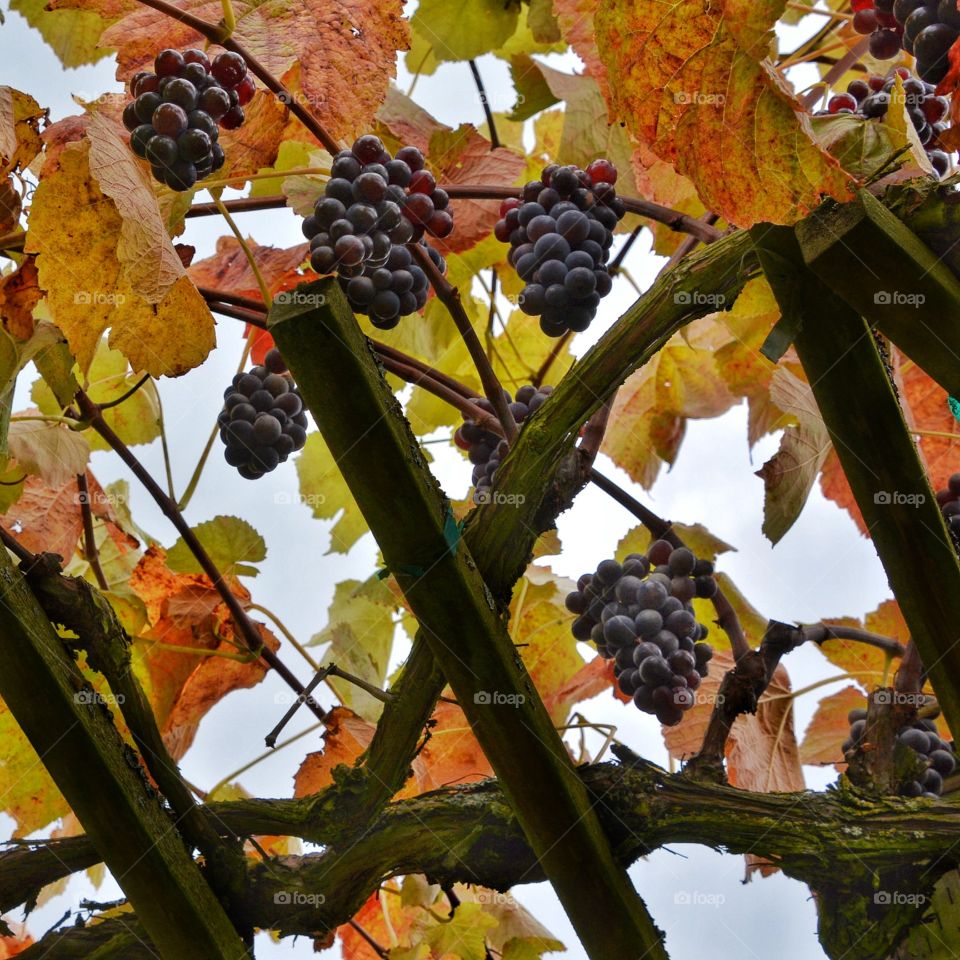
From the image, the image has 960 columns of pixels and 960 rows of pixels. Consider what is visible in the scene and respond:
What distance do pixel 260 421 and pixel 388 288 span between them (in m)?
0.28

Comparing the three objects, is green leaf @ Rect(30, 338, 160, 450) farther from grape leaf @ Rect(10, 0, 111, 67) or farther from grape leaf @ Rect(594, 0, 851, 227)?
grape leaf @ Rect(594, 0, 851, 227)

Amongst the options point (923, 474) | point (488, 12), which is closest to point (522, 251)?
A: point (923, 474)

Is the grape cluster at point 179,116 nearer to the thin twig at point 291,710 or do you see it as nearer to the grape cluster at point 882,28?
the thin twig at point 291,710

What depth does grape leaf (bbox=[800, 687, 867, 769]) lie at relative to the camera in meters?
1.56

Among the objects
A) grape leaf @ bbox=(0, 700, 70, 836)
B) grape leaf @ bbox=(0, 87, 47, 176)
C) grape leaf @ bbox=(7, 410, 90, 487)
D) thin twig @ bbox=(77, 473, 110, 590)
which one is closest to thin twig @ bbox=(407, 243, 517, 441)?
grape leaf @ bbox=(0, 87, 47, 176)

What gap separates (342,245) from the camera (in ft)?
3.38

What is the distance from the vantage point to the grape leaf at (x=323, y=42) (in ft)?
3.76

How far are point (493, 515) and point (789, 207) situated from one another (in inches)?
13.3

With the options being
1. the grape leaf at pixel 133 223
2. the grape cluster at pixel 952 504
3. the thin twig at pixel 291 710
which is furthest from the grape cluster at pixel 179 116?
the grape cluster at pixel 952 504

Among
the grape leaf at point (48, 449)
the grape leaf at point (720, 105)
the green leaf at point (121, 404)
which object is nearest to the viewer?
the grape leaf at point (720, 105)

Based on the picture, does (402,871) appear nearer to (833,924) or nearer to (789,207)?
(833,924)

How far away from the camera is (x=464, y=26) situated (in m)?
1.65

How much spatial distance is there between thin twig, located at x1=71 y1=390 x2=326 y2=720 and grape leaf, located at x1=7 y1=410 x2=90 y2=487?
2.2 inches

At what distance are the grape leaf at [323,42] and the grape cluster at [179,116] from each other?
0.09m
